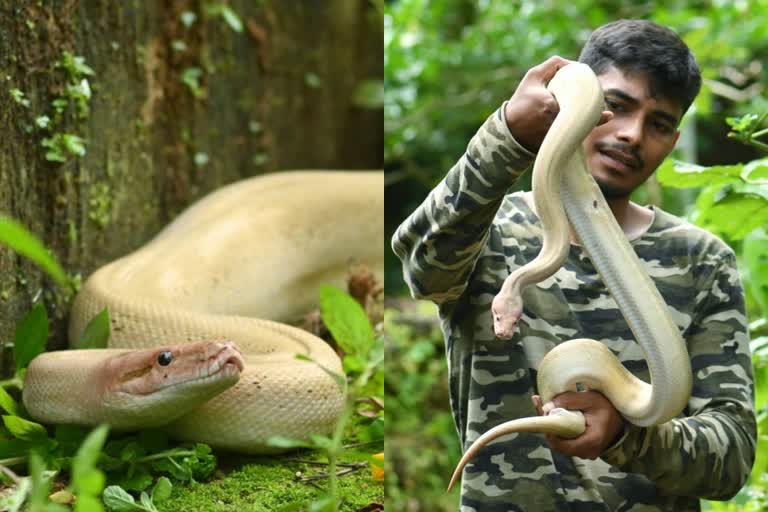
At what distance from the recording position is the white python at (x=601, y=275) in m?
0.94

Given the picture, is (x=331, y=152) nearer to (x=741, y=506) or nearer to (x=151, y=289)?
(x=151, y=289)

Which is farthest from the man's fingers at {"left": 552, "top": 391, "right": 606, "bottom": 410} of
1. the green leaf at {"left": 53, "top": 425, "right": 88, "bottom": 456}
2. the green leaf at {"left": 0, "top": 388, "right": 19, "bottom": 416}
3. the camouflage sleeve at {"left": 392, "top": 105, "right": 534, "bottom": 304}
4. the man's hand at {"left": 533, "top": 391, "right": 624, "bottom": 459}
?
the green leaf at {"left": 0, "top": 388, "right": 19, "bottom": 416}

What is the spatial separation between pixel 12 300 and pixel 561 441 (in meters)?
1.25

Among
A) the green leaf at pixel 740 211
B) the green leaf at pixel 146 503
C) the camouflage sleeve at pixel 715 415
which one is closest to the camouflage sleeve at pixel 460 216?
the camouflage sleeve at pixel 715 415

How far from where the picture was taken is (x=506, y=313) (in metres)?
0.91

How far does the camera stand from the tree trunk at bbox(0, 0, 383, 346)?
175 centimetres

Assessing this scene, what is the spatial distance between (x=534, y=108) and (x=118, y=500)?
0.88 m

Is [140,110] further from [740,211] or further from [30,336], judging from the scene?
[740,211]

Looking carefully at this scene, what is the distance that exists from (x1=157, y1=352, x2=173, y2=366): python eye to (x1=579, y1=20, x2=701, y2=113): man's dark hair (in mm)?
916

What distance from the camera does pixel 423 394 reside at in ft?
13.3

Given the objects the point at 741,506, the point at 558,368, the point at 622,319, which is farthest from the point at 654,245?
the point at 741,506

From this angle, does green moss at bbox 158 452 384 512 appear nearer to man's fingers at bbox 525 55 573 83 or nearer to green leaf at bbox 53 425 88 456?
green leaf at bbox 53 425 88 456

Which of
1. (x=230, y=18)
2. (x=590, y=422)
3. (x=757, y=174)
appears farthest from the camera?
(x=230, y=18)

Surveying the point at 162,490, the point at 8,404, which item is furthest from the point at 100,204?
the point at 162,490
